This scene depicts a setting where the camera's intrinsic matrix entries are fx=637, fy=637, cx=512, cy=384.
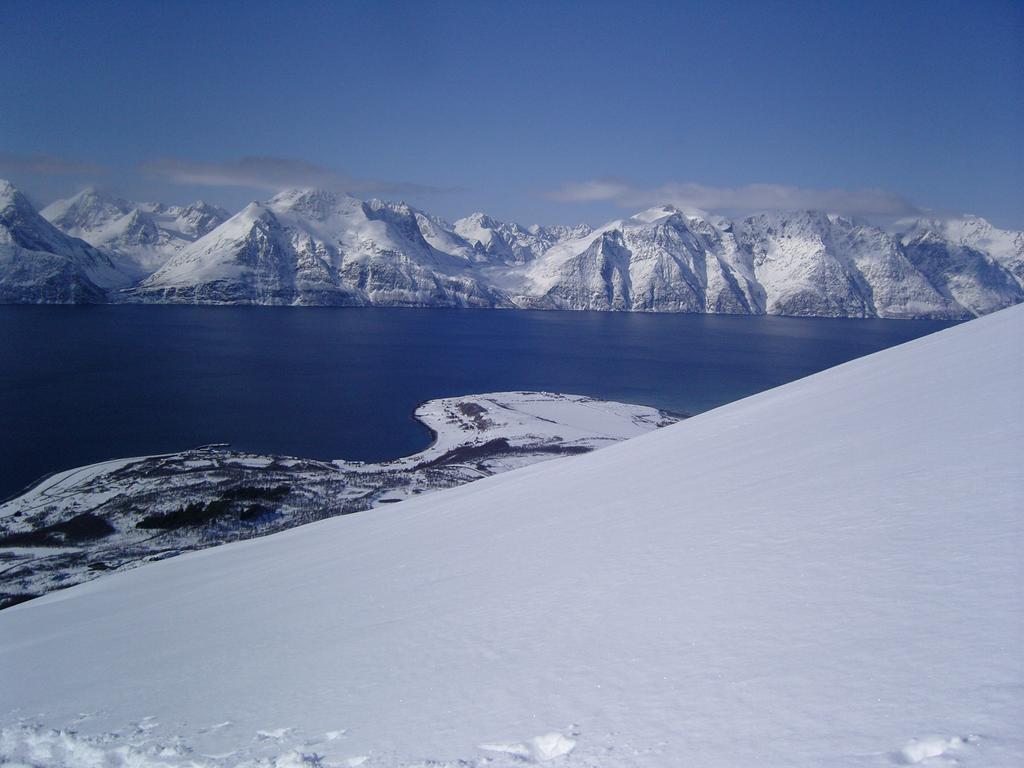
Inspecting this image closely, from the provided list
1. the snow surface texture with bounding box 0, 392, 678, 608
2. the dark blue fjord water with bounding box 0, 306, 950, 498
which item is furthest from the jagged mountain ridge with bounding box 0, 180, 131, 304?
the snow surface texture with bounding box 0, 392, 678, 608

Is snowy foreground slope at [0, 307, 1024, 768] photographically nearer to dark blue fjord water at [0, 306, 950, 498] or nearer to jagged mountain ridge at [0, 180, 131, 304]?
dark blue fjord water at [0, 306, 950, 498]

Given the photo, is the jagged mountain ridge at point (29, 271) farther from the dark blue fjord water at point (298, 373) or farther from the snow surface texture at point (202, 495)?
the snow surface texture at point (202, 495)

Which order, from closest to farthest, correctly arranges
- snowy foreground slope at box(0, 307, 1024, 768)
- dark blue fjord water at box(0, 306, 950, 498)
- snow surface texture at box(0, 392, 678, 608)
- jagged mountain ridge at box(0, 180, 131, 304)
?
snowy foreground slope at box(0, 307, 1024, 768), snow surface texture at box(0, 392, 678, 608), dark blue fjord water at box(0, 306, 950, 498), jagged mountain ridge at box(0, 180, 131, 304)

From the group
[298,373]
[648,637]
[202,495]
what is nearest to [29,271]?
[298,373]

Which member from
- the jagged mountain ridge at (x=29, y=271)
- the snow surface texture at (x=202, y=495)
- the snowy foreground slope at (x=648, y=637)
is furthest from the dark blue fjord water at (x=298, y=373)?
the snowy foreground slope at (x=648, y=637)

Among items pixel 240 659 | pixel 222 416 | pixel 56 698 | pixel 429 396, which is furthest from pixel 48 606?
pixel 429 396

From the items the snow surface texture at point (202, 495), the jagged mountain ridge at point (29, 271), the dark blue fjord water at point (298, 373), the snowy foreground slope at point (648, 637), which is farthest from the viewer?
the jagged mountain ridge at point (29, 271)
